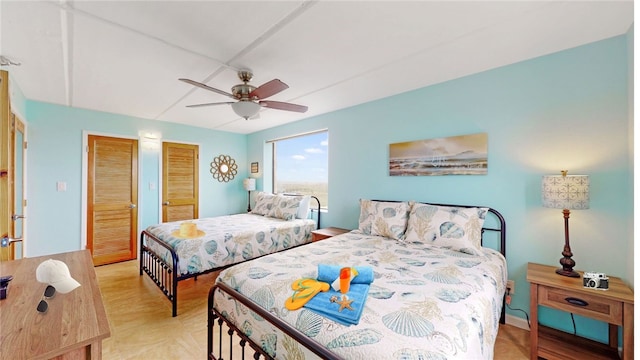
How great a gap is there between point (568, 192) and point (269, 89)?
2.45 meters

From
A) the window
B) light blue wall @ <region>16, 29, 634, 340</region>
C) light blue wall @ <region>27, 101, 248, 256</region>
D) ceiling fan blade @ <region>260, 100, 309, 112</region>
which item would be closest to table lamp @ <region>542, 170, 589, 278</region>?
light blue wall @ <region>16, 29, 634, 340</region>

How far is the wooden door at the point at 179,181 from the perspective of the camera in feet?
15.3

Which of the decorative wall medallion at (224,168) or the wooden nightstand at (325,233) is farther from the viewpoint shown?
the decorative wall medallion at (224,168)

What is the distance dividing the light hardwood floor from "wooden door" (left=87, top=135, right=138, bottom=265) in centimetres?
88

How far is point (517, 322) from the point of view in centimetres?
237

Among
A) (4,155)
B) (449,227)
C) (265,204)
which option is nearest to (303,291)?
(449,227)

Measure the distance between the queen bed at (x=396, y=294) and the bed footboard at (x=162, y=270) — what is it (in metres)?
0.70

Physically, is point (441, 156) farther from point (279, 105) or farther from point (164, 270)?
point (164, 270)

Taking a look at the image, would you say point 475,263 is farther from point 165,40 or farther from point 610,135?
point 165,40

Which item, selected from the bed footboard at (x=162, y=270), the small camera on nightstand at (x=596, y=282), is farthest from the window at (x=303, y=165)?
the small camera on nightstand at (x=596, y=282)

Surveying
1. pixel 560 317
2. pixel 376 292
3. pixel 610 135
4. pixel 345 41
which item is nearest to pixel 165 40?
pixel 345 41

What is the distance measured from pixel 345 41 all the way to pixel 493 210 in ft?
6.73

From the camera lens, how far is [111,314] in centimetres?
255

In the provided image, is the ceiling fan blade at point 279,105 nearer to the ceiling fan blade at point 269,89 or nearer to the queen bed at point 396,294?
the ceiling fan blade at point 269,89
